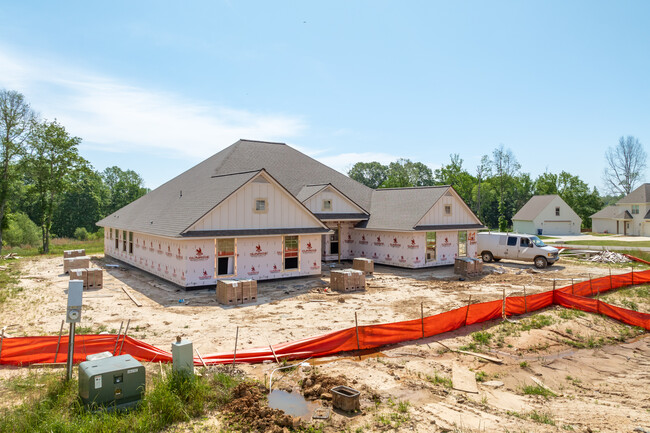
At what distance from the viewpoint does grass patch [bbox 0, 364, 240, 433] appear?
6879 mm

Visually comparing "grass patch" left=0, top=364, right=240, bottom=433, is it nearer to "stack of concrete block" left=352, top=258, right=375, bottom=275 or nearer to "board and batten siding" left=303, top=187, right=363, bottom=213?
"stack of concrete block" left=352, top=258, right=375, bottom=275

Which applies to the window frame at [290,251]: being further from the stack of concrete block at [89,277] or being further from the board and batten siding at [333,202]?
the stack of concrete block at [89,277]

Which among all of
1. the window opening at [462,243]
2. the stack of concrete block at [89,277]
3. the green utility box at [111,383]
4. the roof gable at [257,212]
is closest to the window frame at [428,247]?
the window opening at [462,243]

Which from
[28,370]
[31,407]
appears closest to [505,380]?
[31,407]

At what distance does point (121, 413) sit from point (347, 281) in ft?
45.6

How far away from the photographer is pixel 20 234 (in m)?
51.7

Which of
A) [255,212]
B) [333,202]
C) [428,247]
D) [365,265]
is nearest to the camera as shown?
[255,212]

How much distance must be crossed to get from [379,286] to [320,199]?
9.08 meters

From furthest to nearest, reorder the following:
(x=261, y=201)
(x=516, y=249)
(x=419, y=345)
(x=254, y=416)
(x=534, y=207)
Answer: (x=534, y=207), (x=516, y=249), (x=261, y=201), (x=419, y=345), (x=254, y=416)

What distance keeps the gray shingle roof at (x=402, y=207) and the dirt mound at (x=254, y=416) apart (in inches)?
772

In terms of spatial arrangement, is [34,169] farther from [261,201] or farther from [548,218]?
[548,218]

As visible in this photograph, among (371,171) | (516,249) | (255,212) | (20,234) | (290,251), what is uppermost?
(371,171)

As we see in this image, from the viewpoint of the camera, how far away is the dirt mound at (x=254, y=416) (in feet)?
24.9

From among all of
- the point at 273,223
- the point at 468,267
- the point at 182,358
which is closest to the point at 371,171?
the point at 468,267
